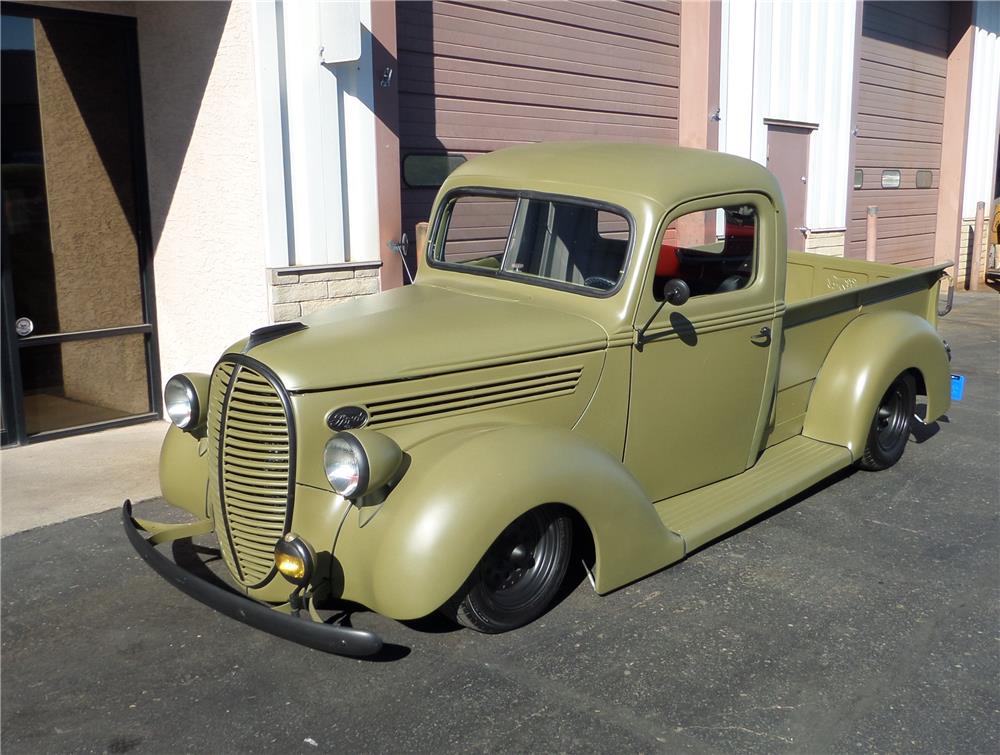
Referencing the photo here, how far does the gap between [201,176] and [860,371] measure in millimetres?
4297

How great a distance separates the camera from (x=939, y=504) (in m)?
4.95

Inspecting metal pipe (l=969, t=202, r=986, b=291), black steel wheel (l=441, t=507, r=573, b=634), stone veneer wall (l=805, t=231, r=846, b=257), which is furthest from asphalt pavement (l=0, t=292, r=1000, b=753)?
metal pipe (l=969, t=202, r=986, b=291)

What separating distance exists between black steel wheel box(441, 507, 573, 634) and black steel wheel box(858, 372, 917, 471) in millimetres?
2521

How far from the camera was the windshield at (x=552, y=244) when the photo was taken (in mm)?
4086

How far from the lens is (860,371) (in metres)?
Answer: 4.98

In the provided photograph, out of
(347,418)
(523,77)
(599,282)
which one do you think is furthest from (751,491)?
(523,77)

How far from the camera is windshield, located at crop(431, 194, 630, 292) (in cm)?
409

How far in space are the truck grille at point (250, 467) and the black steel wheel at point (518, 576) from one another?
2.28 ft

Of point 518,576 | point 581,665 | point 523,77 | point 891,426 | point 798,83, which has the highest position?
point 798,83

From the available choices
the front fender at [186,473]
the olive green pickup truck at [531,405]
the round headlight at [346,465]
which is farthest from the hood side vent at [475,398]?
the front fender at [186,473]

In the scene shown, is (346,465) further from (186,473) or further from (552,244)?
(552,244)

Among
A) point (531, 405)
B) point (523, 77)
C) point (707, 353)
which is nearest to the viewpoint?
point (531, 405)

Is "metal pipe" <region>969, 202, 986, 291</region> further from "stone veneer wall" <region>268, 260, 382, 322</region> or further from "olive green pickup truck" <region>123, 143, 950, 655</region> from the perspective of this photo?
"stone veneer wall" <region>268, 260, 382, 322</region>

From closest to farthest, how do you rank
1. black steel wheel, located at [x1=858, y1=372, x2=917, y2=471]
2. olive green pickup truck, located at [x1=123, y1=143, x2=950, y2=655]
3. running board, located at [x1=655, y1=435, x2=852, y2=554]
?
olive green pickup truck, located at [x1=123, y1=143, x2=950, y2=655], running board, located at [x1=655, y1=435, x2=852, y2=554], black steel wheel, located at [x1=858, y1=372, x2=917, y2=471]
